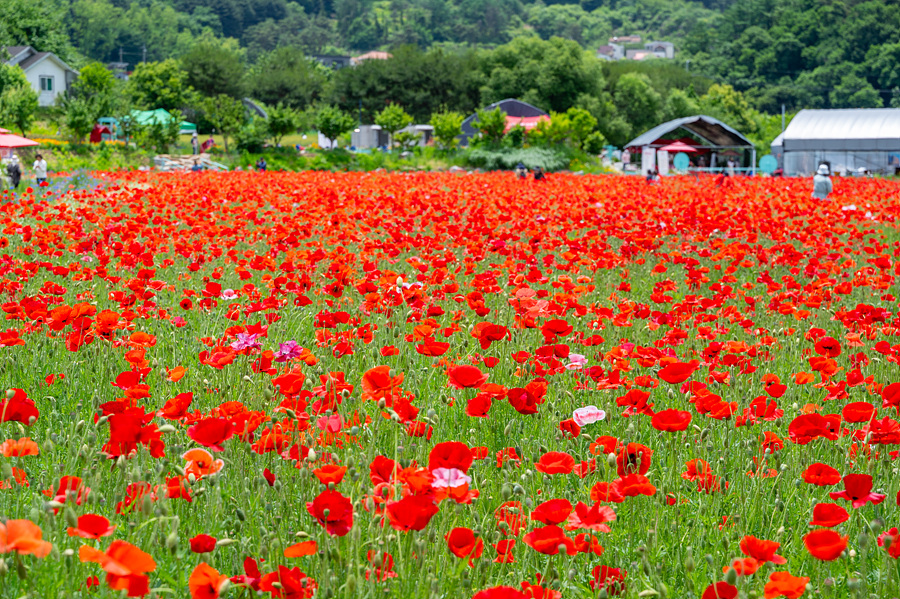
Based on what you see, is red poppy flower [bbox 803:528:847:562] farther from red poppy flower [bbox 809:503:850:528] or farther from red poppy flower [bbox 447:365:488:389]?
red poppy flower [bbox 447:365:488:389]

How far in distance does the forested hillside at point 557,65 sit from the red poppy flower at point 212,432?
6718cm

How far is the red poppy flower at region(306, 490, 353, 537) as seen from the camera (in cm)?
198

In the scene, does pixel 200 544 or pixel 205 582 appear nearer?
pixel 205 582

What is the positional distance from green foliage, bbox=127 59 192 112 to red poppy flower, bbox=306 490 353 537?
7024 cm

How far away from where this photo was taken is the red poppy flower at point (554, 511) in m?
1.98

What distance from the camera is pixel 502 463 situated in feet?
10.3

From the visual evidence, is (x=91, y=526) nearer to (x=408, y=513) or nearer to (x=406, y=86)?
(x=408, y=513)

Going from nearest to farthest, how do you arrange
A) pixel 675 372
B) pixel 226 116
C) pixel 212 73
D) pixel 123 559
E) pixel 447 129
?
pixel 123 559
pixel 675 372
pixel 447 129
pixel 226 116
pixel 212 73

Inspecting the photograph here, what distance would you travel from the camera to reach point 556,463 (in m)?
2.29

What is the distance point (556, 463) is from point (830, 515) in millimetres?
658

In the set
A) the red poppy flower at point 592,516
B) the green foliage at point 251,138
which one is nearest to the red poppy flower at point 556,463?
the red poppy flower at point 592,516

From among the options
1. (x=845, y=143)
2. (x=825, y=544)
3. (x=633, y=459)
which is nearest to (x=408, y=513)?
(x=825, y=544)

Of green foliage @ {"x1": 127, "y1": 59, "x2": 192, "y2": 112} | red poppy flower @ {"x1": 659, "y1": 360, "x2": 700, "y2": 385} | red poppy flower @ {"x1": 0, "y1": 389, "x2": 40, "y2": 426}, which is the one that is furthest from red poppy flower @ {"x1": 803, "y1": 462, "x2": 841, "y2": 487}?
green foliage @ {"x1": 127, "y1": 59, "x2": 192, "y2": 112}

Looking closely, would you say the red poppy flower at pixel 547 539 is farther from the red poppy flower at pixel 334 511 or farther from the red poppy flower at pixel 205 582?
the red poppy flower at pixel 205 582
